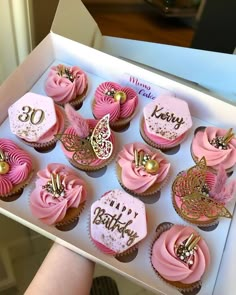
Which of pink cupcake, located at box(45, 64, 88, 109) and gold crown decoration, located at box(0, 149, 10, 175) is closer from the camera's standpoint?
gold crown decoration, located at box(0, 149, 10, 175)

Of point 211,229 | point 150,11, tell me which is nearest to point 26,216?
point 211,229

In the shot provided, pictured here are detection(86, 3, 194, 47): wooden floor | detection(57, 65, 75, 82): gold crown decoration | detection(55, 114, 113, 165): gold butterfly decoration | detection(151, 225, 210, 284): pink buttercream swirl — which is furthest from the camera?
detection(86, 3, 194, 47): wooden floor

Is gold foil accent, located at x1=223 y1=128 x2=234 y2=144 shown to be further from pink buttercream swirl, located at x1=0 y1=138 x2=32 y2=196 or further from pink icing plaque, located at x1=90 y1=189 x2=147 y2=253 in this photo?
pink buttercream swirl, located at x1=0 y1=138 x2=32 y2=196

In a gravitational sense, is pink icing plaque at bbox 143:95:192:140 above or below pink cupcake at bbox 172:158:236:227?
above

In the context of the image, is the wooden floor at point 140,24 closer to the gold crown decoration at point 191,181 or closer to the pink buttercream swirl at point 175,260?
the gold crown decoration at point 191,181

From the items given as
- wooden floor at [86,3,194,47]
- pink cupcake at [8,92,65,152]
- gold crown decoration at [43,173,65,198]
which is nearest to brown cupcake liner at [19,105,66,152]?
pink cupcake at [8,92,65,152]

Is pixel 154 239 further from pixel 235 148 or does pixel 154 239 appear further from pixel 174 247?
pixel 235 148

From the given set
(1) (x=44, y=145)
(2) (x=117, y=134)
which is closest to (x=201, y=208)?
(2) (x=117, y=134)

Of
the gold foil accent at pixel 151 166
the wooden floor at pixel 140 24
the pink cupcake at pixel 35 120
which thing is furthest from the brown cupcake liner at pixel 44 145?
the wooden floor at pixel 140 24

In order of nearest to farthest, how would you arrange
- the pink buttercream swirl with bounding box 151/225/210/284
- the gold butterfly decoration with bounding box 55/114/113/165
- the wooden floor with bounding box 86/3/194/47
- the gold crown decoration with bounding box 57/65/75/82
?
the pink buttercream swirl with bounding box 151/225/210/284 < the gold butterfly decoration with bounding box 55/114/113/165 < the gold crown decoration with bounding box 57/65/75/82 < the wooden floor with bounding box 86/3/194/47
